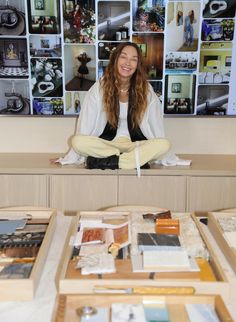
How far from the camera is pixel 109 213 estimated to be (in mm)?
1543

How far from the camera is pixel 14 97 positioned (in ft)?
8.99

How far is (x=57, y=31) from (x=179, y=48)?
861 mm

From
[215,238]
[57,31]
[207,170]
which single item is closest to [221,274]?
[215,238]

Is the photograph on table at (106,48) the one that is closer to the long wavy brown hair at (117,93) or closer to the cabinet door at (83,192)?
the long wavy brown hair at (117,93)

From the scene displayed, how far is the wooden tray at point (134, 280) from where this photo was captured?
3.30 ft

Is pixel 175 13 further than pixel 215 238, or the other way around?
pixel 175 13

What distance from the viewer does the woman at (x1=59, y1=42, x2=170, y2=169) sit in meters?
2.40

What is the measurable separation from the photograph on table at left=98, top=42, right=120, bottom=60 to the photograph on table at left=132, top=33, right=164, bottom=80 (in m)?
0.15

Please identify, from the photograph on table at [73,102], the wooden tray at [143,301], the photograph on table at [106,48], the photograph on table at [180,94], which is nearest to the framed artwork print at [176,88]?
the photograph on table at [180,94]

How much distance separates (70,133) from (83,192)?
1.95 ft

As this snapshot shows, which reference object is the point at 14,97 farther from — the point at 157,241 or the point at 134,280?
the point at 134,280

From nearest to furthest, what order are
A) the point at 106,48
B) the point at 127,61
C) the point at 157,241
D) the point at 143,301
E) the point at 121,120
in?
the point at 143,301 < the point at 157,241 < the point at 127,61 < the point at 121,120 < the point at 106,48

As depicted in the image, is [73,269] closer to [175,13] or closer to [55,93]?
[55,93]

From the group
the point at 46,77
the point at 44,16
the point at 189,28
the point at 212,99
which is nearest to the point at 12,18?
the point at 44,16
